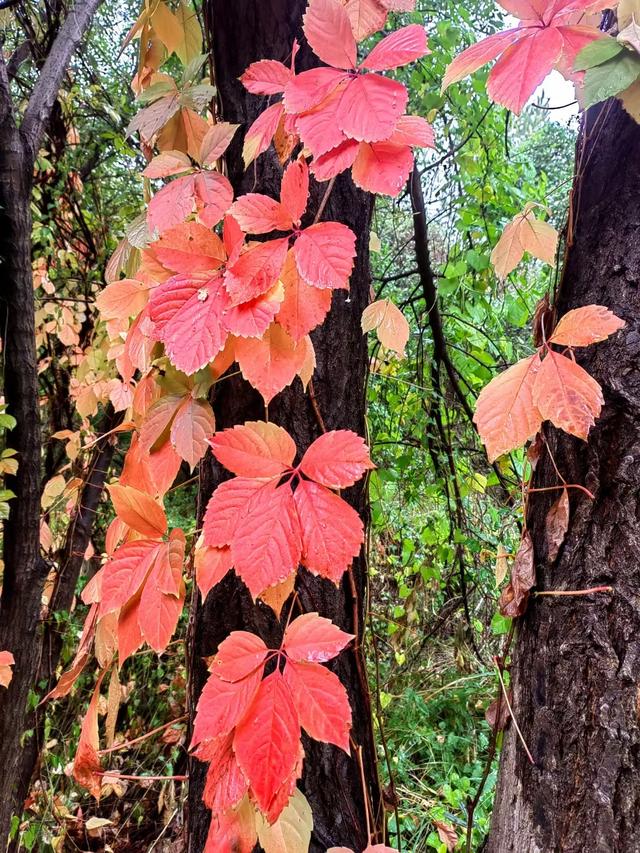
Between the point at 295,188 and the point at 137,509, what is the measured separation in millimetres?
325

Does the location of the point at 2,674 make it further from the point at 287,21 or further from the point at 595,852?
the point at 287,21

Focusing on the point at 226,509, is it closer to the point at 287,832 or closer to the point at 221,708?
the point at 221,708

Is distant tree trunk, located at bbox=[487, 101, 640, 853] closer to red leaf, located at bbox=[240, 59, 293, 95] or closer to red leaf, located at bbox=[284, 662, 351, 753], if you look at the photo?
red leaf, located at bbox=[284, 662, 351, 753]

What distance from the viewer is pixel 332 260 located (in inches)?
15.7

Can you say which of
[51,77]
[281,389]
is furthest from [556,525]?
[51,77]

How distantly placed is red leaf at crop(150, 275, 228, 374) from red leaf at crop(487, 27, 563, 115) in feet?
0.88

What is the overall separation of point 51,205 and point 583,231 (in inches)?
86.7

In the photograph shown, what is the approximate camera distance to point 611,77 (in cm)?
36

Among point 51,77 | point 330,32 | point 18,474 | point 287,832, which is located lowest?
point 287,832

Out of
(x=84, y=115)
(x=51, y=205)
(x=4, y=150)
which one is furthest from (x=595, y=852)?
(x=84, y=115)

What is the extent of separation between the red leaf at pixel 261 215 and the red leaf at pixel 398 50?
126 mm

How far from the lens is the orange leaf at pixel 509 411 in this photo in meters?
0.43

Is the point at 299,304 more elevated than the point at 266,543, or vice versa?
the point at 299,304

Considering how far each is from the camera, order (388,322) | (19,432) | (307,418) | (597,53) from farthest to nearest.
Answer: (19,432)
(388,322)
(307,418)
(597,53)
